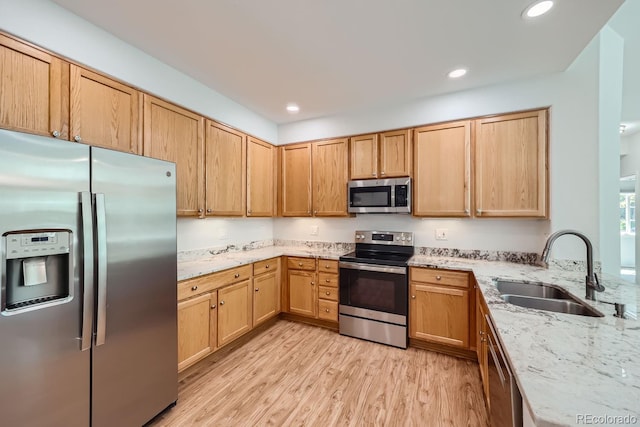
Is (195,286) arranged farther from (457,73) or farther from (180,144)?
(457,73)

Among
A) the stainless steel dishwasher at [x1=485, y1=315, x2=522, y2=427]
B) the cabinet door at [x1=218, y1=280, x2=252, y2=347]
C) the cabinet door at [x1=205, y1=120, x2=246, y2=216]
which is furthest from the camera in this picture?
the cabinet door at [x1=205, y1=120, x2=246, y2=216]

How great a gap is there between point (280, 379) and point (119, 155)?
6.84ft

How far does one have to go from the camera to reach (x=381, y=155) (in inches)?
126

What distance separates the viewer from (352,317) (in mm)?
3016

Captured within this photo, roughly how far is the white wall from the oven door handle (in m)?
2.12

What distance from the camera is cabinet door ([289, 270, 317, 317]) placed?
10.7ft

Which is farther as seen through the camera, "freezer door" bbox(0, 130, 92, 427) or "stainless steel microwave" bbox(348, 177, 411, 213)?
"stainless steel microwave" bbox(348, 177, 411, 213)

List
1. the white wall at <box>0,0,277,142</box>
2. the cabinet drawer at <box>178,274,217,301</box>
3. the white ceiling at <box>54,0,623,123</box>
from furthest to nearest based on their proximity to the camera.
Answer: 1. the cabinet drawer at <box>178,274,217,301</box>
2. the white ceiling at <box>54,0,623,123</box>
3. the white wall at <box>0,0,277,142</box>

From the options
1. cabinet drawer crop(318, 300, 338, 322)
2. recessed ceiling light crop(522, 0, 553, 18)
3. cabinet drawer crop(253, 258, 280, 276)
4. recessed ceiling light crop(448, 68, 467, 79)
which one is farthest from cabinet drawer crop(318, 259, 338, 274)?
recessed ceiling light crop(522, 0, 553, 18)

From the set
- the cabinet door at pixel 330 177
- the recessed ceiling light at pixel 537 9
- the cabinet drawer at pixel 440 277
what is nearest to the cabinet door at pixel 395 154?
the cabinet door at pixel 330 177

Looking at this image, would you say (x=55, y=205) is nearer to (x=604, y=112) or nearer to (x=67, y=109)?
(x=67, y=109)

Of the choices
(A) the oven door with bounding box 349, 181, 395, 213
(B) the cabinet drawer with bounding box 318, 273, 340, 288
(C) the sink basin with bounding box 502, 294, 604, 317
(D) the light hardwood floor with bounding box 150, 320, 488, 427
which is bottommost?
(D) the light hardwood floor with bounding box 150, 320, 488, 427

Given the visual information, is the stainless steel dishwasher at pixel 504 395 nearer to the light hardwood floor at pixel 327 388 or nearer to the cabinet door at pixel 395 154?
the light hardwood floor at pixel 327 388

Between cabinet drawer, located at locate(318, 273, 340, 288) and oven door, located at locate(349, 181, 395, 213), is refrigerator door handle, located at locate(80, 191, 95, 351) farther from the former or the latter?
oven door, located at locate(349, 181, 395, 213)
